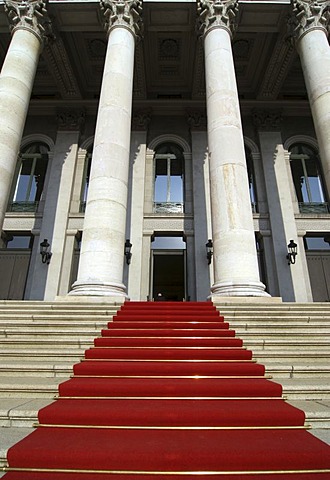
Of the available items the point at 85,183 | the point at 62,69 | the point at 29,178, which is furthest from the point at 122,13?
the point at 29,178

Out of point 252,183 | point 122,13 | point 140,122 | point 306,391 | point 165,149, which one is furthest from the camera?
point 165,149

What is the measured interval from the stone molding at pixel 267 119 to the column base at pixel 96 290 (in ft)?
46.1

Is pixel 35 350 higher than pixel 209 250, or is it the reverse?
pixel 209 250

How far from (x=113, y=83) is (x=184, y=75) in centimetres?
954

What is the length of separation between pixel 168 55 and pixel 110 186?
484 inches

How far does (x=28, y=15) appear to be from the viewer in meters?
11.7

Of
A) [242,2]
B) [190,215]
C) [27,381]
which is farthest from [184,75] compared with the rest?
[27,381]

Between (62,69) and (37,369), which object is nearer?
(37,369)

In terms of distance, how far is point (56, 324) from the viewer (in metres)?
6.05

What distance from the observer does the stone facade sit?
892cm

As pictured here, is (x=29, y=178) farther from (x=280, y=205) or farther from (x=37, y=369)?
(x=37, y=369)

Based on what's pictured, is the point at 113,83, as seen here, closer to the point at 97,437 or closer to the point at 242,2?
the point at 242,2

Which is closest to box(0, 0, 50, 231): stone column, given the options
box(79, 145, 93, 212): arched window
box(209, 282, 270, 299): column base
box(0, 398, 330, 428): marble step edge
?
box(79, 145, 93, 212): arched window

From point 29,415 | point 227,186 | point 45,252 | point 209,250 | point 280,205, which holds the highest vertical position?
point 280,205
